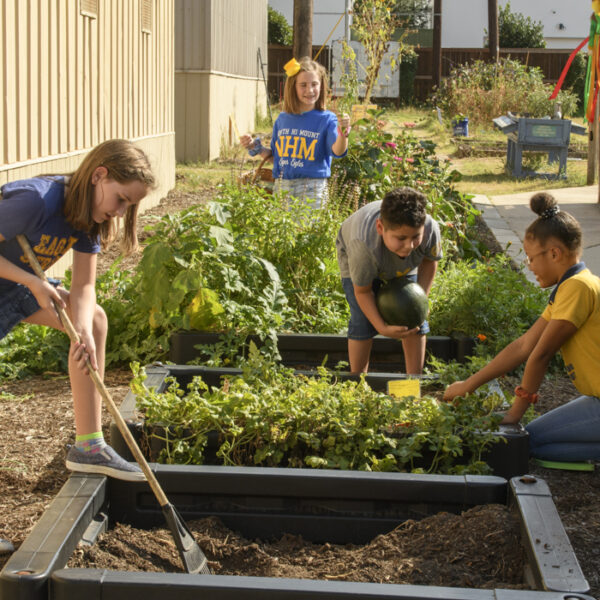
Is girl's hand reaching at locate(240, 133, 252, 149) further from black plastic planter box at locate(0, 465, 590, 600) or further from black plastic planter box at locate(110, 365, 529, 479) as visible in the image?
black plastic planter box at locate(0, 465, 590, 600)

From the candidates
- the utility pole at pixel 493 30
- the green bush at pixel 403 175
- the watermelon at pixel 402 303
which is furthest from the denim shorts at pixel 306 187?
the utility pole at pixel 493 30

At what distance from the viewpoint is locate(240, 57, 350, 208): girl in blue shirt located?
631 centimetres

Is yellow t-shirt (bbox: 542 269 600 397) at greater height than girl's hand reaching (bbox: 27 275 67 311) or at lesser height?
lesser

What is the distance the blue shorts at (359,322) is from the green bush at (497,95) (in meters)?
15.7

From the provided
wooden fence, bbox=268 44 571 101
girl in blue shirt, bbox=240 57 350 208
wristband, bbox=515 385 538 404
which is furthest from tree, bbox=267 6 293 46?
wristband, bbox=515 385 538 404

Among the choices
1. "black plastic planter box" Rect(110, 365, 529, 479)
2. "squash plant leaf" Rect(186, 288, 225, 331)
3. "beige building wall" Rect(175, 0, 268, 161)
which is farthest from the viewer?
"beige building wall" Rect(175, 0, 268, 161)

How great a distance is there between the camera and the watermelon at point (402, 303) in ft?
13.3

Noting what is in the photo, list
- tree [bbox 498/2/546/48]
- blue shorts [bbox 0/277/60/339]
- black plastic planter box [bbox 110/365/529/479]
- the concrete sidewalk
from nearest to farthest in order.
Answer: blue shorts [bbox 0/277/60/339] → black plastic planter box [bbox 110/365/529/479] → the concrete sidewalk → tree [bbox 498/2/546/48]

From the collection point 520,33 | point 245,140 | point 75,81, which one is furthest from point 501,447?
point 520,33

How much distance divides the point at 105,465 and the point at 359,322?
1761 millimetres

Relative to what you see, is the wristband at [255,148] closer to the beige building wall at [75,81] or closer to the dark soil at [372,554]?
the beige building wall at [75,81]

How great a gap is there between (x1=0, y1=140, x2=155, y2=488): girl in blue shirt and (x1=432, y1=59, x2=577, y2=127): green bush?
17177 mm

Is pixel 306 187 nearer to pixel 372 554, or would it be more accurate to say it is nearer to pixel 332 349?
pixel 332 349

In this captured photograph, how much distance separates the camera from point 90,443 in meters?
3.02
